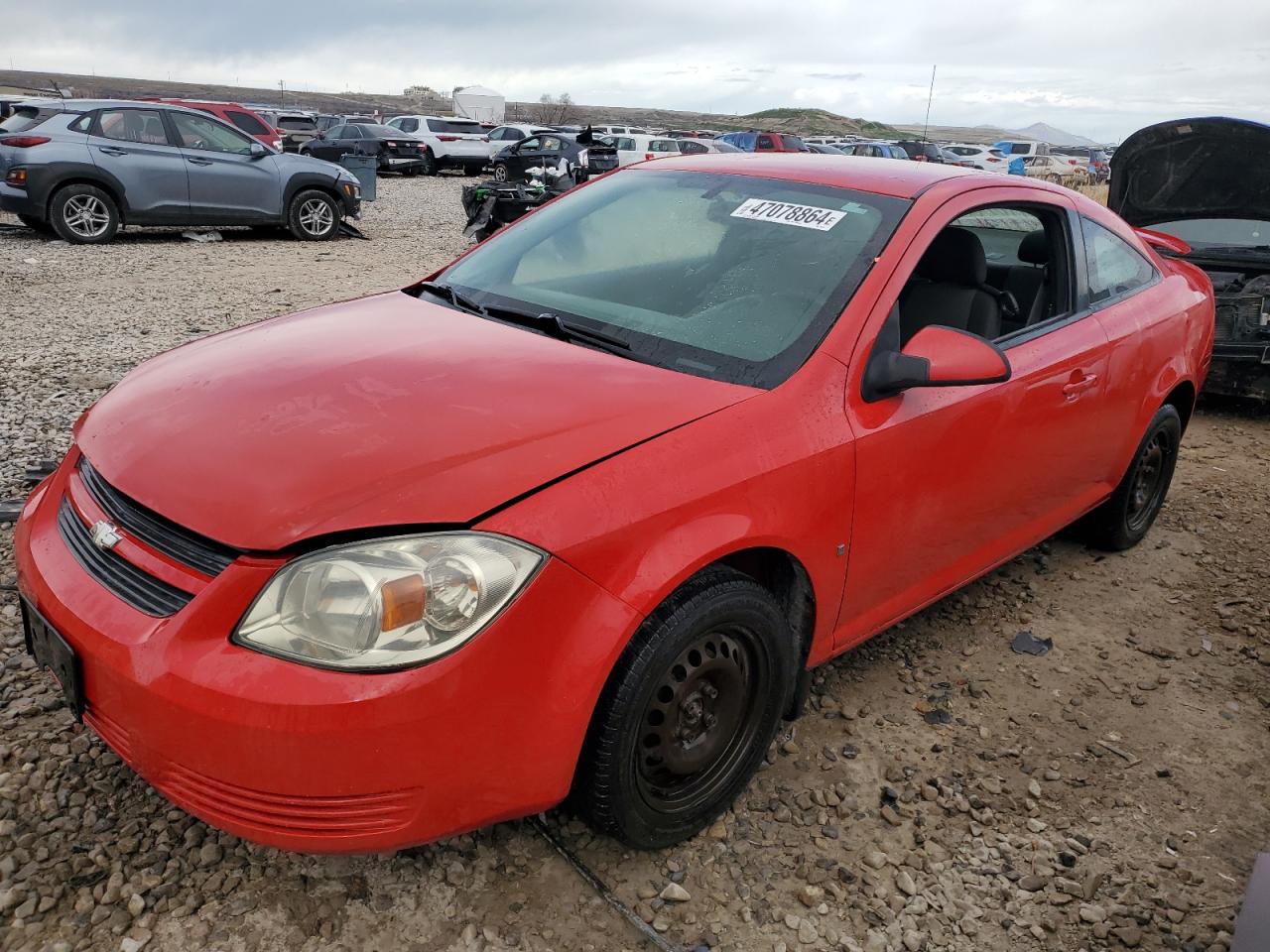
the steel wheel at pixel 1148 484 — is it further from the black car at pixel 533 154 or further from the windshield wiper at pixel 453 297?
the black car at pixel 533 154

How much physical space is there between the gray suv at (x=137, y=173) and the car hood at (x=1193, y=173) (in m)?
9.45

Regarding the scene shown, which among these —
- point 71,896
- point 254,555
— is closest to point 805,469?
point 254,555

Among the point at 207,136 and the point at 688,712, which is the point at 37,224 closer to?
the point at 207,136

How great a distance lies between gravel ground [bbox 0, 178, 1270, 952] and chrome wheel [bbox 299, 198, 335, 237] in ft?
31.7

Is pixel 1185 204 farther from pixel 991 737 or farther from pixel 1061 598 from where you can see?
pixel 991 737

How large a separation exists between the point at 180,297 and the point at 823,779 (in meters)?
7.74

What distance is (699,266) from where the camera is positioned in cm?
282

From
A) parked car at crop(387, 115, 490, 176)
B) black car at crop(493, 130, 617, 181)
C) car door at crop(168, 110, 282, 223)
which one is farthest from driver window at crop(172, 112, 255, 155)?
parked car at crop(387, 115, 490, 176)

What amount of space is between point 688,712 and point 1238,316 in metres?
5.62

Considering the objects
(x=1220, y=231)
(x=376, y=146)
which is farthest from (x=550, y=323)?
(x=376, y=146)

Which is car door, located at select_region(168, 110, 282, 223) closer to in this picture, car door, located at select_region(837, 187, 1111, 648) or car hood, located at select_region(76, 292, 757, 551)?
car hood, located at select_region(76, 292, 757, 551)

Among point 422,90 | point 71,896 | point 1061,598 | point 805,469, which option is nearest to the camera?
point 71,896

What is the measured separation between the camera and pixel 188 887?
2.12m

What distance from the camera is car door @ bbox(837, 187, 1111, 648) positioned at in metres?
2.55
